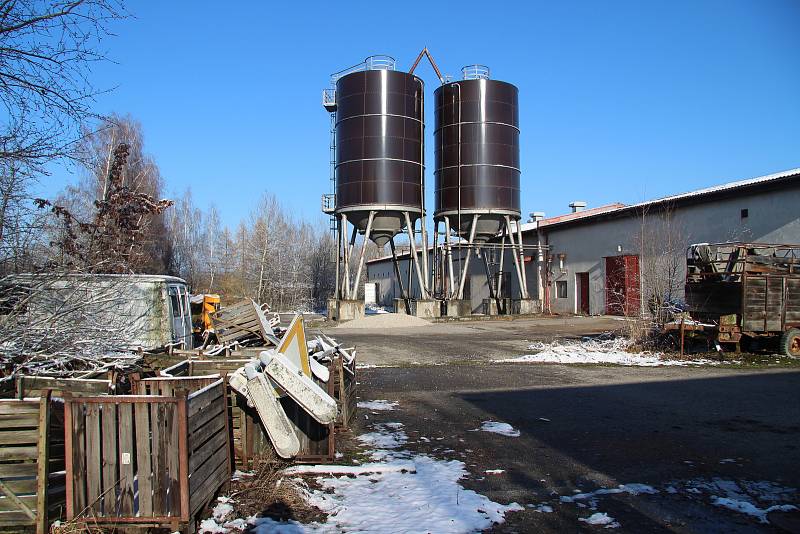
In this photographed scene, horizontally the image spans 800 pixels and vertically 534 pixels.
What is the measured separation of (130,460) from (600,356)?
1340cm

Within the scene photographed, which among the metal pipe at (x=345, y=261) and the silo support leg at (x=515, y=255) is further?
the silo support leg at (x=515, y=255)

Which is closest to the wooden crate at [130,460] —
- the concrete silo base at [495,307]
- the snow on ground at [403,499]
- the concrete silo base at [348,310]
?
the snow on ground at [403,499]

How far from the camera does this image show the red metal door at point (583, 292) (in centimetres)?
3200

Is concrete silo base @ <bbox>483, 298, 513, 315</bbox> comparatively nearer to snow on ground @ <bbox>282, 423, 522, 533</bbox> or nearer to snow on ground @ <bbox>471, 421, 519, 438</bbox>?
snow on ground @ <bbox>471, 421, 519, 438</bbox>

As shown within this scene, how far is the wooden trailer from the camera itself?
14812 mm

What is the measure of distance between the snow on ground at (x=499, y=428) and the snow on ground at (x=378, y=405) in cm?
178

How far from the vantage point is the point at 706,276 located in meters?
15.9

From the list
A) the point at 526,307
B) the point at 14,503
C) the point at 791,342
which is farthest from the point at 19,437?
the point at 526,307

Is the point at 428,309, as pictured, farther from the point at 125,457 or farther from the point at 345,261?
the point at 125,457

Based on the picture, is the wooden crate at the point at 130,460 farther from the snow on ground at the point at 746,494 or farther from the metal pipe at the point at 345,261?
the metal pipe at the point at 345,261

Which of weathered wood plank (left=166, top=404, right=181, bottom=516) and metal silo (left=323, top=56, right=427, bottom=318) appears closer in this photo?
weathered wood plank (left=166, top=404, right=181, bottom=516)

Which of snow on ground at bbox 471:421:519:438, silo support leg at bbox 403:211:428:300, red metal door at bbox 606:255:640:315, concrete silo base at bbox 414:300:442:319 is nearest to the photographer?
snow on ground at bbox 471:421:519:438

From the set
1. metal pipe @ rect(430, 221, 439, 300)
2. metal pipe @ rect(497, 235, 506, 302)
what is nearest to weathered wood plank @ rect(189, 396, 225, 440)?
metal pipe @ rect(430, 221, 439, 300)

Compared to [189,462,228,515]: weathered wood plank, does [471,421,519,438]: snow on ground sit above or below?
below
